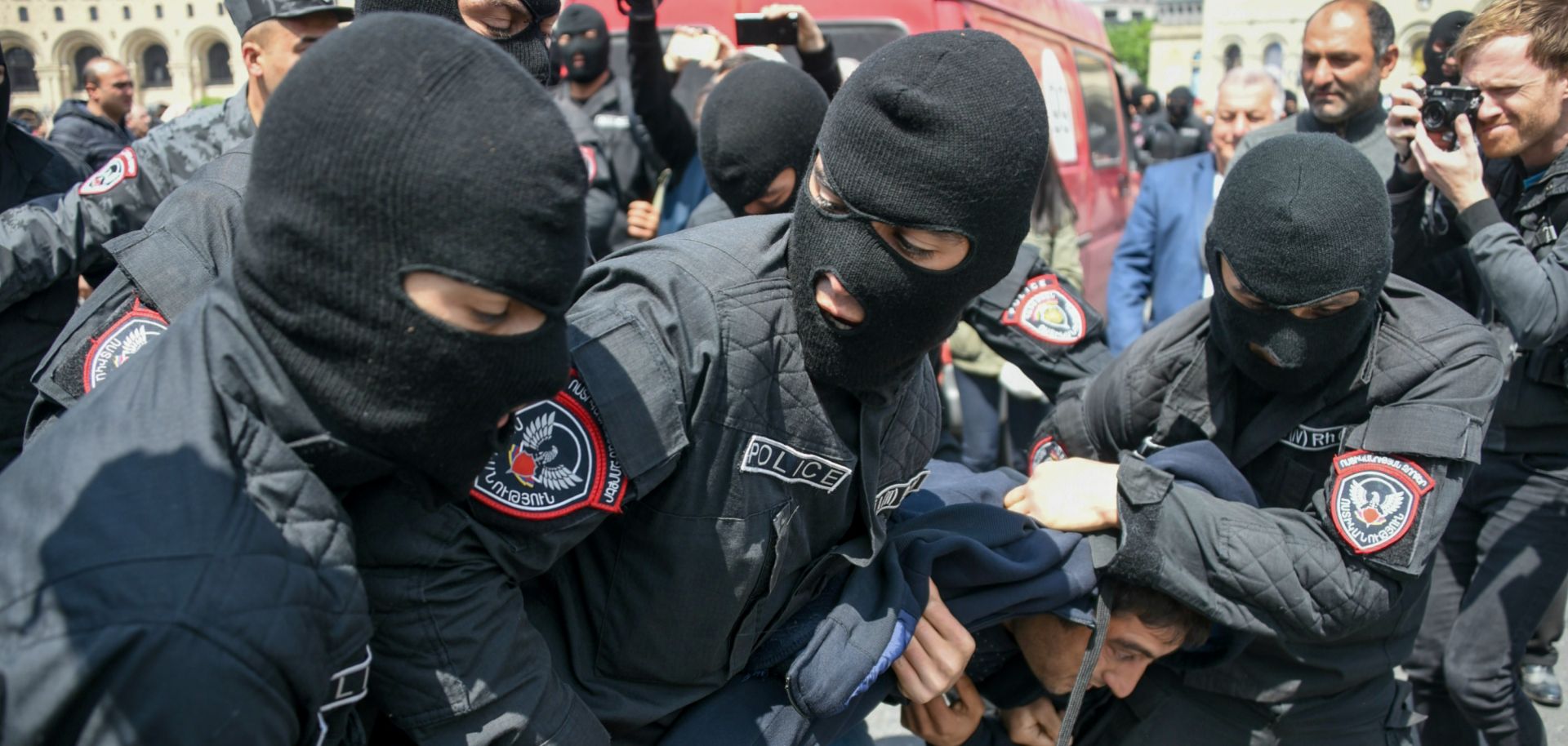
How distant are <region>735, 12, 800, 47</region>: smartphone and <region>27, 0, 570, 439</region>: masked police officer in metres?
2.58

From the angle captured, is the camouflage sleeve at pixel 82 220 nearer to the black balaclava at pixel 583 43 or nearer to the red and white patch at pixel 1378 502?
the red and white patch at pixel 1378 502

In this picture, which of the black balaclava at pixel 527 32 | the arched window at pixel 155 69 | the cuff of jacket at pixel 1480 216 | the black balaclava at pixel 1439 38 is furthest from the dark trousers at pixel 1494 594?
the arched window at pixel 155 69

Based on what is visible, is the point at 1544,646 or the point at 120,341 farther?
the point at 1544,646

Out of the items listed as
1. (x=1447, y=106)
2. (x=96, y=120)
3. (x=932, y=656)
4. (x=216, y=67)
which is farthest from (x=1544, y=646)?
(x=216, y=67)

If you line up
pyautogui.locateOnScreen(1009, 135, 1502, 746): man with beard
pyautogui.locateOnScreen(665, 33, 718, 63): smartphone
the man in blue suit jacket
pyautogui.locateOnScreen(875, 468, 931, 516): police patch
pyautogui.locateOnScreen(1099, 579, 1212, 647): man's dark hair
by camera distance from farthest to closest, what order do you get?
pyautogui.locateOnScreen(665, 33, 718, 63): smartphone → the man in blue suit jacket → pyautogui.locateOnScreen(1099, 579, 1212, 647): man's dark hair → pyautogui.locateOnScreen(1009, 135, 1502, 746): man with beard → pyautogui.locateOnScreen(875, 468, 931, 516): police patch

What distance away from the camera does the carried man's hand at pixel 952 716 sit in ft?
7.69

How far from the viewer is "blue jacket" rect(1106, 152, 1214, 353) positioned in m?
4.41

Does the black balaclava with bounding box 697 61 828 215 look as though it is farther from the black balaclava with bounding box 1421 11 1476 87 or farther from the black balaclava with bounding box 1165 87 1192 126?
the black balaclava with bounding box 1165 87 1192 126

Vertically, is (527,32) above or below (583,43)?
above

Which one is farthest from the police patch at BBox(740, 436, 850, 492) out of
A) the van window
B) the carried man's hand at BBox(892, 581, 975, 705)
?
the van window

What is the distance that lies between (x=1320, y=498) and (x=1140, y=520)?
0.39 m

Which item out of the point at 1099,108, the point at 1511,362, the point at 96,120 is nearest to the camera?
the point at 1511,362

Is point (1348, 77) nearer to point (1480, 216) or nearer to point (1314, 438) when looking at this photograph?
point (1480, 216)

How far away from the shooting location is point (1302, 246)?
2072mm
